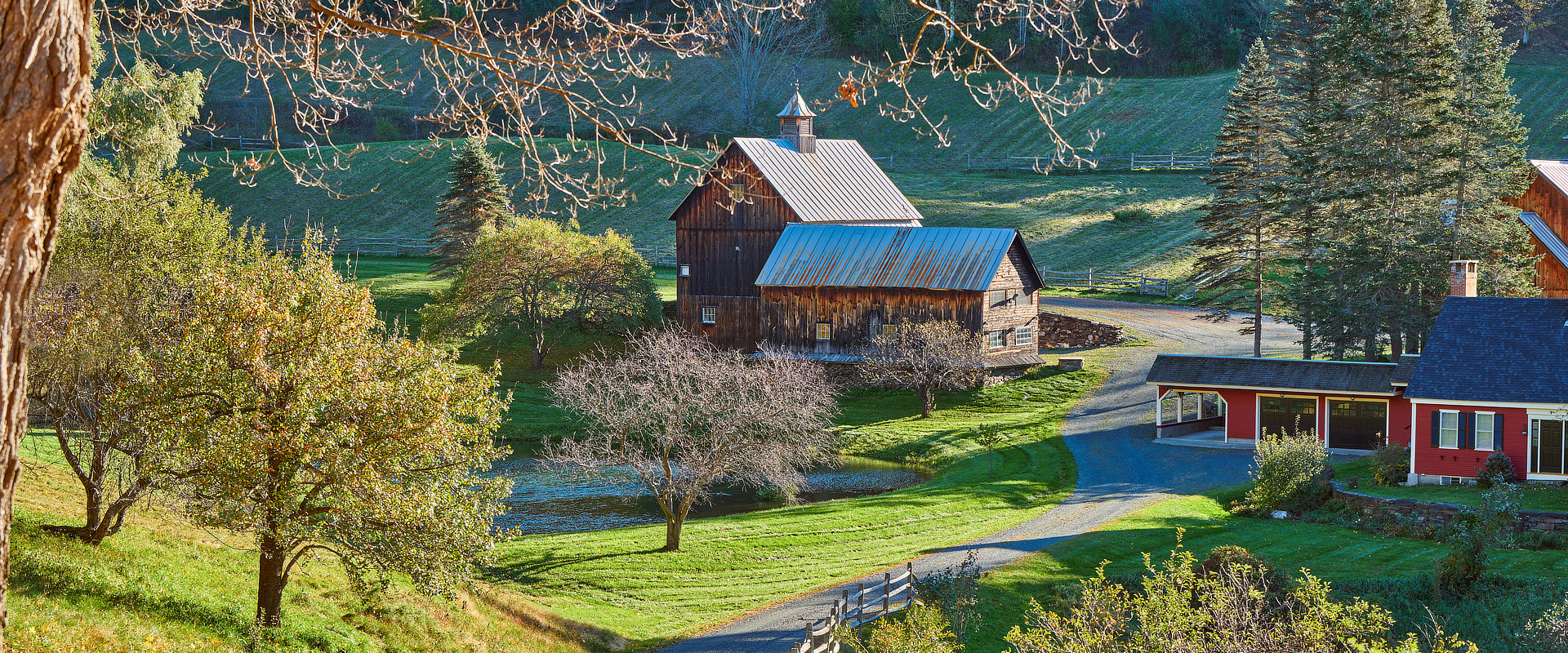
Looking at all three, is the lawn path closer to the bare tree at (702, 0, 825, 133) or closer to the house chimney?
the house chimney

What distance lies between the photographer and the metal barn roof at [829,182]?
1868 inches

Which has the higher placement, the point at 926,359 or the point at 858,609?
the point at 926,359

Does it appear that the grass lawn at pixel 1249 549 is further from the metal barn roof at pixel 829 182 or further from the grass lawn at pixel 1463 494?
the metal barn roof at pixel 829 182

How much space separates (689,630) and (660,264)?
149 ft

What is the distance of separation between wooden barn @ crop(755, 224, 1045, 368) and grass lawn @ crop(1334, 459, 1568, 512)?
48.5 feet

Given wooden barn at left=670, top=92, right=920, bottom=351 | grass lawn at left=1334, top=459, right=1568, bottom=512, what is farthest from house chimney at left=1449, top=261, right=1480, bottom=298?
wooden barn at left=670, top=92, right=920, bottom=351

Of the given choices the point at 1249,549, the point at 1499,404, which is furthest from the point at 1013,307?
the point at 1249,549

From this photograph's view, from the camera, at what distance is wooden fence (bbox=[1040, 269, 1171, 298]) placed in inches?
2250

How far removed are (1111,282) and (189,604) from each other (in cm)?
4936

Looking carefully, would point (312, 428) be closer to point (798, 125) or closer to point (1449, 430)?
point (1449, 430)

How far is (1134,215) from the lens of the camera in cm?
6675

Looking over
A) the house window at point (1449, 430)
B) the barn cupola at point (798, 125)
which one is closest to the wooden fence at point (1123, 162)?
the barn cupola at point (798, 125)

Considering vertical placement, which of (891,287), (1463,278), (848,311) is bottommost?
(848,311)

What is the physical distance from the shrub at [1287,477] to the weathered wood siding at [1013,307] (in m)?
14.6
